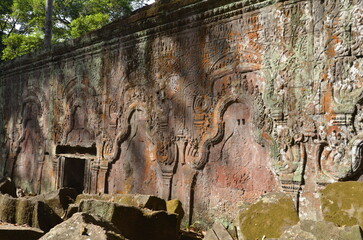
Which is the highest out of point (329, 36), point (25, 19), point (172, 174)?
point (25, 19)

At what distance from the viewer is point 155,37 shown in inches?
237

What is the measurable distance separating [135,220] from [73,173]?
457cm

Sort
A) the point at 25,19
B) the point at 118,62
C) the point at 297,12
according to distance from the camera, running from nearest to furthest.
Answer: the point at 297,12, the point at 118,62, the point at 25,19

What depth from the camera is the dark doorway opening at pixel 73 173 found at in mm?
7719

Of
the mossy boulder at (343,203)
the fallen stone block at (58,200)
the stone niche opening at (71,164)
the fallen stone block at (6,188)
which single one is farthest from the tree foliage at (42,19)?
the mossy boulder at (343,203)

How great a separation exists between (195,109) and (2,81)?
709 centimetres

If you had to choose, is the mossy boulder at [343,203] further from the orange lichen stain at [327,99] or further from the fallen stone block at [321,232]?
the orange lichen stain at [327,99]

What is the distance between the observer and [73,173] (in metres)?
7.82

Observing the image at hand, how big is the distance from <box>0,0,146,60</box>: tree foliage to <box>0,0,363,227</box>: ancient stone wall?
7.85 metres

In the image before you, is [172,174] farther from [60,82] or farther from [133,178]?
[60,82]

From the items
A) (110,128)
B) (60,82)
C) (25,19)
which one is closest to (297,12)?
(110,128)

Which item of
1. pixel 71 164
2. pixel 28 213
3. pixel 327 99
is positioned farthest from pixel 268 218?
pixel 71 164

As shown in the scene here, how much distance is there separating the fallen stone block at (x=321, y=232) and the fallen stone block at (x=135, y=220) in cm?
140

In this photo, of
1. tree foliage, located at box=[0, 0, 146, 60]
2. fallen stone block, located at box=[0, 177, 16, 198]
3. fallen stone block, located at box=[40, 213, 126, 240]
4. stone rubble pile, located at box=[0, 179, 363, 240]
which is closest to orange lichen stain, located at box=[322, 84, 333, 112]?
stone rubble pile, located at box=[0, 179, 363, 240]
